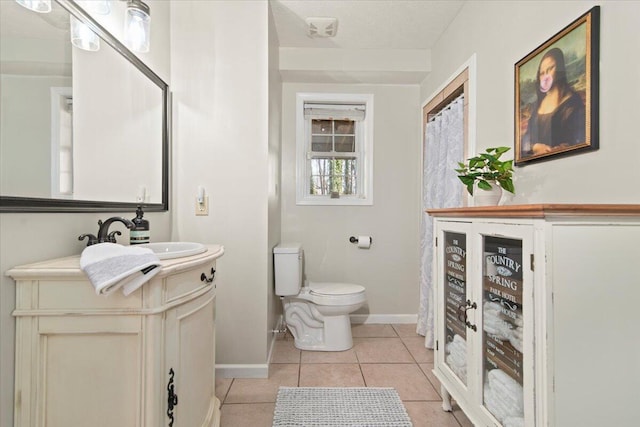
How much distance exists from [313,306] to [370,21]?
223 cm

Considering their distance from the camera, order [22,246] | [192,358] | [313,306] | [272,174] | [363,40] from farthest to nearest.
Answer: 1. [363,40]
2. [313,306]
3. [272,174]
4. [192,358]
5. [22,246]

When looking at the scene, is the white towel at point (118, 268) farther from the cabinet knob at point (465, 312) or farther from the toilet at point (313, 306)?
the toilet at point (313, 306)

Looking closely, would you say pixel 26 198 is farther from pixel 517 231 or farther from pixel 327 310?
pixel 327 310

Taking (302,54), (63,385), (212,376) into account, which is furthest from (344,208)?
(63,385)

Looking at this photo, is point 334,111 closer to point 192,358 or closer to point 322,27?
point 322,27

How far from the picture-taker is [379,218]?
123 inches

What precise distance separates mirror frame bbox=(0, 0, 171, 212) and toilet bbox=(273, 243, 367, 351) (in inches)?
36.4

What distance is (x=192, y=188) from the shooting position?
6.91 ft

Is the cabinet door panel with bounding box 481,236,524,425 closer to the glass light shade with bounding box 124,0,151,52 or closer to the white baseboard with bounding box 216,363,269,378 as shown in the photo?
the white baseboard with bounding box 216,363,269,378

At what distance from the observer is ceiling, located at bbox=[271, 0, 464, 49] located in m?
2.22

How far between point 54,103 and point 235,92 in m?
1.10

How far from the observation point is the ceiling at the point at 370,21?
2.22 meters

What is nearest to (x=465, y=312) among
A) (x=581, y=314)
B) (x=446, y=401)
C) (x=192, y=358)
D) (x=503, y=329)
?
(x=503, y=329)

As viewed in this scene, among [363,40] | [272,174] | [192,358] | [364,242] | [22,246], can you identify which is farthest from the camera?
[364,242]
